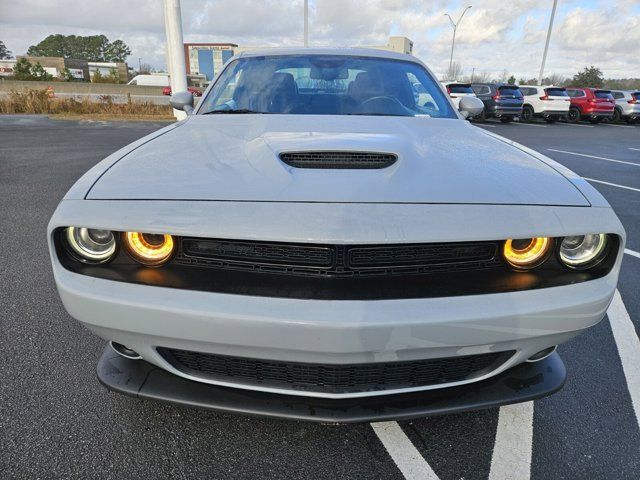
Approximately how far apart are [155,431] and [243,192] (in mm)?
1074

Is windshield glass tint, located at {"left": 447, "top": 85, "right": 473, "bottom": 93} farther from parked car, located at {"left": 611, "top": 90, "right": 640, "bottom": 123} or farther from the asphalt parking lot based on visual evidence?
the asphalt parking lot

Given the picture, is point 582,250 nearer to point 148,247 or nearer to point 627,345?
point 627,345

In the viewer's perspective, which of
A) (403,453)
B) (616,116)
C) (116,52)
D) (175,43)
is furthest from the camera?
(116,52)

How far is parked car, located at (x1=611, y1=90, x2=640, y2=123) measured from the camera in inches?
831

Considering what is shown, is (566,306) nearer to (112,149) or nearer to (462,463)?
(462,463)

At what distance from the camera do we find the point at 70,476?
5.13 ft

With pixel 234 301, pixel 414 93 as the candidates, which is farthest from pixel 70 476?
pixel 414 93

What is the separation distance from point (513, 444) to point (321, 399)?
0.86 metres

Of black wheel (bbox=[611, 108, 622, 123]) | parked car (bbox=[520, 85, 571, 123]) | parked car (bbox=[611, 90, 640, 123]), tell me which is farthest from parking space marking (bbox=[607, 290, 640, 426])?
black wheel (bbox=[611, 108, 622, 123])

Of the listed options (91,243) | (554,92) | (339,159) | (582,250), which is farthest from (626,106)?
(91,243)

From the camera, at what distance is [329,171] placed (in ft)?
5.21

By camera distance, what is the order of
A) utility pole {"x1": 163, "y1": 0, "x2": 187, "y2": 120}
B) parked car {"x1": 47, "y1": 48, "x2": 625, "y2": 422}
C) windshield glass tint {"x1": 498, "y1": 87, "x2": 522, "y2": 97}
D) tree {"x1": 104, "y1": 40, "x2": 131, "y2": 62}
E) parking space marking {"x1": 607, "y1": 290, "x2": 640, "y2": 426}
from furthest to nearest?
Result: tree {"x1": 104, "y1": 40, "x2": 131, "y2": 62}
windshield glass tint {"x1": 498, "y1": 87, "x2": 522, "y2": 97}
utility pole {"x1": 163, "y1": 0, "x2": 187, "y2": 120}
parking space marking {"x1": 607, "y1": 290, "x2": 640, "y2": 426}
parked car {"x1": 47, "y1": 48, "x2": 625, "y2": 422}

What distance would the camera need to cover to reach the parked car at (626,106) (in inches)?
831

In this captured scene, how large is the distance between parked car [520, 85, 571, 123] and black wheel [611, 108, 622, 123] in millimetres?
3336
